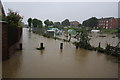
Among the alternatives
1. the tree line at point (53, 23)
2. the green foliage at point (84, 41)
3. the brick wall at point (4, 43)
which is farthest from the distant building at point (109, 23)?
the brick wall at point (4, 43)

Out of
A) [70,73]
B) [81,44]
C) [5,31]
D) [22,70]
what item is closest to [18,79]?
[22,70]

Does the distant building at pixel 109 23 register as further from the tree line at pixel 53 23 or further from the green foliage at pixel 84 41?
the green foliage at pixel 84 41

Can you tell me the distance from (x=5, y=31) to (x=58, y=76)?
12.4ft

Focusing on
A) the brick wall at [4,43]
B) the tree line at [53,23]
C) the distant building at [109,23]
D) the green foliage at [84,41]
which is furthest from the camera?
the distant building at [109,23]

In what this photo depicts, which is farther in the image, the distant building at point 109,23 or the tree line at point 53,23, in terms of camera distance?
the distant building at point 109,23

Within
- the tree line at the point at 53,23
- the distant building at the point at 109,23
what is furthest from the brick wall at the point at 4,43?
the distant building at the point at 109,23

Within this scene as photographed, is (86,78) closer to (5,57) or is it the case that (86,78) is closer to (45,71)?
(45,71)

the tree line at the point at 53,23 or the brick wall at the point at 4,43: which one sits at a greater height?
the tree line at the point at 53,23

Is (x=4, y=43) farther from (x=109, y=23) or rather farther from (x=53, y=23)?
(x=109, y=23)

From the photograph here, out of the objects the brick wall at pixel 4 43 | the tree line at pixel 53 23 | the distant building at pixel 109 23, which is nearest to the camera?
the brick wall at pixel 4 43

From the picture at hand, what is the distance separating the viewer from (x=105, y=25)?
245ft

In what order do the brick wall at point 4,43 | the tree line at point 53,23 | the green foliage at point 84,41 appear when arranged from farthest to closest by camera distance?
the tree line at point 53,23 < the green foliage at point 84,41 < the brick wall at point 4,43

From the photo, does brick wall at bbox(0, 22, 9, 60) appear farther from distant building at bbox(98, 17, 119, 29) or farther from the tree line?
distant building at bbox(98, 17, 119, 29)

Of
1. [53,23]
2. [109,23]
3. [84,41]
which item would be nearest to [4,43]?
[84,41]
